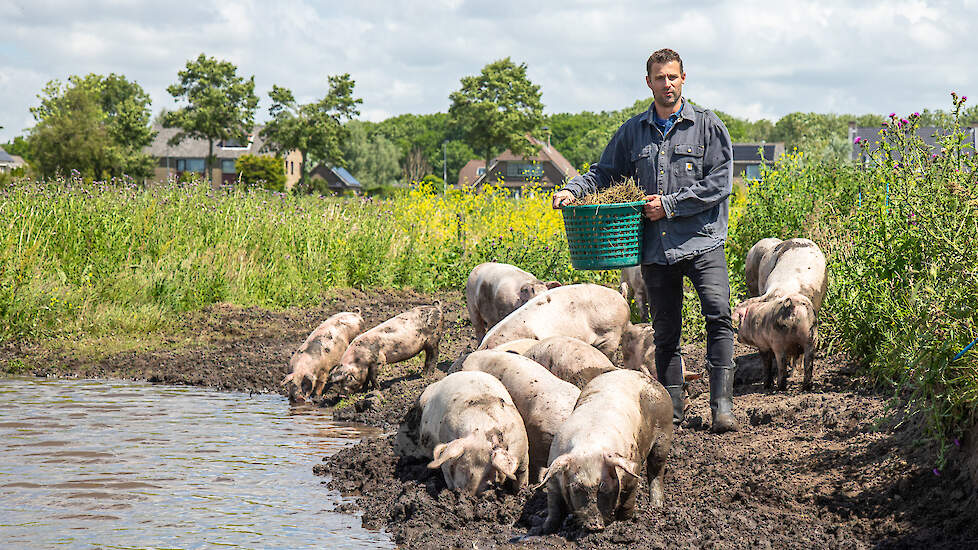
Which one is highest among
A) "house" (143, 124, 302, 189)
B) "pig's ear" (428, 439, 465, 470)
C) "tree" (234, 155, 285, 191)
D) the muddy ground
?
"house" (143, 124, 302, 189)

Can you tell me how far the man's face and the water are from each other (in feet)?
10.5

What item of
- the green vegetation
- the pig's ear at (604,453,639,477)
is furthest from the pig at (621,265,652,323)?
the pig's ear at (604,453,639,477)

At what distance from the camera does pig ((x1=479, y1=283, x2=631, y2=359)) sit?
7.72 metres

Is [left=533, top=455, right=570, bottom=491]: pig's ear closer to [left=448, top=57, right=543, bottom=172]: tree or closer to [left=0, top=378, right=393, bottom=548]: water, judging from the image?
[left=0, top=378, right=393, bottom=548]: water

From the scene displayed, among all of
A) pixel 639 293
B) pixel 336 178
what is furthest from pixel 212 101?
pixel 639 293

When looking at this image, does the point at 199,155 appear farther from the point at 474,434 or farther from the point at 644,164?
the point at 474,434

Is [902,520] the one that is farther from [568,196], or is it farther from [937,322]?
[568,196]

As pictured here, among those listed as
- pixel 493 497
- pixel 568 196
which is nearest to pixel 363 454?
pixel 493 497

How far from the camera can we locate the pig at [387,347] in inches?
352

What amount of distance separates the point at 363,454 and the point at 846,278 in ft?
13.7

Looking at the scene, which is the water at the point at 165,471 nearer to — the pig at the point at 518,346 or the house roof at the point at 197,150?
the pig at the point at 518,346

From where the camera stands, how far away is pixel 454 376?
578 centimetres

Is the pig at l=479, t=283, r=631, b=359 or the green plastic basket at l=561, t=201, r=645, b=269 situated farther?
the pig at l=479, t=283, r=631, b=359

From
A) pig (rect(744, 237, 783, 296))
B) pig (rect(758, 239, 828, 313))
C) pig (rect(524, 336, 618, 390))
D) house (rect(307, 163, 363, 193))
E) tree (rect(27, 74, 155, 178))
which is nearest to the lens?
pig (rect(524, 336, 618, 390))
